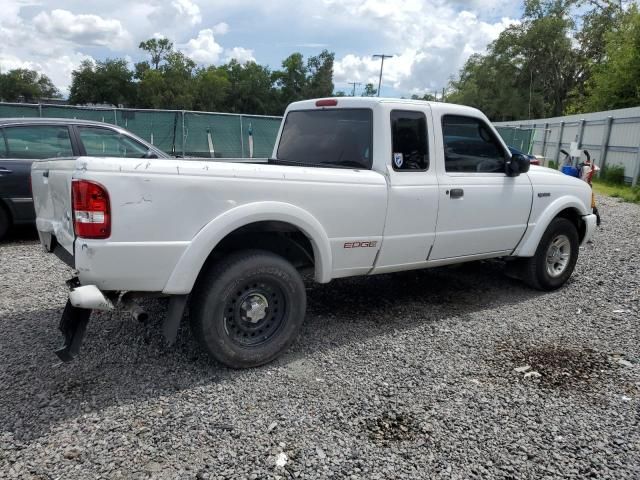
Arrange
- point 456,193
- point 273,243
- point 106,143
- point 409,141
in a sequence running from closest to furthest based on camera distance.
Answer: point 273,243
point 409,141
point 456,193
point 106,143

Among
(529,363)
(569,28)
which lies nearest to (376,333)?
(529,363)

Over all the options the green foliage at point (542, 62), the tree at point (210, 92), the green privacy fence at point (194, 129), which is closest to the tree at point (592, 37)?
the green foliage at point (542, 62)

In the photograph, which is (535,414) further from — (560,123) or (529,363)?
(560,123)

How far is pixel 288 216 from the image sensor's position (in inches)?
137

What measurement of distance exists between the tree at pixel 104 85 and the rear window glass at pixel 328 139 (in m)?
91.1

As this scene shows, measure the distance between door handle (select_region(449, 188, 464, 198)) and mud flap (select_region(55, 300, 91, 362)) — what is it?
3.02 m

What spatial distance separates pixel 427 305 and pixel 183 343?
244 cm

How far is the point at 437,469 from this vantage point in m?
2.64

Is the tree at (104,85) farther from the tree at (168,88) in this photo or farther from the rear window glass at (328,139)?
the rear window glass at (328,139)

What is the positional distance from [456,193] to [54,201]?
126 inches

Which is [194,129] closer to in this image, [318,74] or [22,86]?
[318,74]

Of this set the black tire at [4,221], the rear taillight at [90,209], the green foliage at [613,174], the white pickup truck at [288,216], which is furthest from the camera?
the green foliage at [613,174]

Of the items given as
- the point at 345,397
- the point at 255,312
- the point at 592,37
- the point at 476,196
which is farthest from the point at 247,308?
the point at 592,37

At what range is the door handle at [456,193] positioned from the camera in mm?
4414
